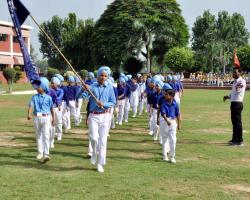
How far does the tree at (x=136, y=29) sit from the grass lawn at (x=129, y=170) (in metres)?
47.4

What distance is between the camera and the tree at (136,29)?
60.6 meters

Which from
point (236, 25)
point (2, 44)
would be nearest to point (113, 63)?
point (2, 44)

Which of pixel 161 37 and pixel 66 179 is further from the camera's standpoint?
pixel 161 37

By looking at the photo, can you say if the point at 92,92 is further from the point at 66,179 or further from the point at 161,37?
the point at 161,37

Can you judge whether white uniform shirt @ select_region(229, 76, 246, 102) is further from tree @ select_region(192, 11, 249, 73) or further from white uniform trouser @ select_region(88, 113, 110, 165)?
tree @ select_region(192, 11, 249, 73)

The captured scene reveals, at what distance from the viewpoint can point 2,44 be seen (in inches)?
2378

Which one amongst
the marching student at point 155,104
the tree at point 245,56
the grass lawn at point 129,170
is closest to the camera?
the grass lawn at point 129,170

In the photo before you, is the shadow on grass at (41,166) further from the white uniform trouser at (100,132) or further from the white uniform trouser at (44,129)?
the white uniform trouser at (100,132)

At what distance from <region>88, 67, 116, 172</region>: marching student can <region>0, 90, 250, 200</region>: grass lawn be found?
17.0 inches

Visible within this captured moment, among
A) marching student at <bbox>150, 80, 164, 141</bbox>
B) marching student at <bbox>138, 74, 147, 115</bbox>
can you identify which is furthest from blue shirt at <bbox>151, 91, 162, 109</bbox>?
marching student at <bbox>138, 74, 147, 115</bbox>

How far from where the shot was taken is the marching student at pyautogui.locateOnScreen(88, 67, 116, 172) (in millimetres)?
8742

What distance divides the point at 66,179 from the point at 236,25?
266 ft

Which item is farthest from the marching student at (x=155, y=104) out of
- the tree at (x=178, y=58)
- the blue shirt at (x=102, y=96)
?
the tree at (x=178, y=58)

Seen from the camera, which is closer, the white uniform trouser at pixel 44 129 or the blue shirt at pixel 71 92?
the white uniform trouser at pixel 44 129
